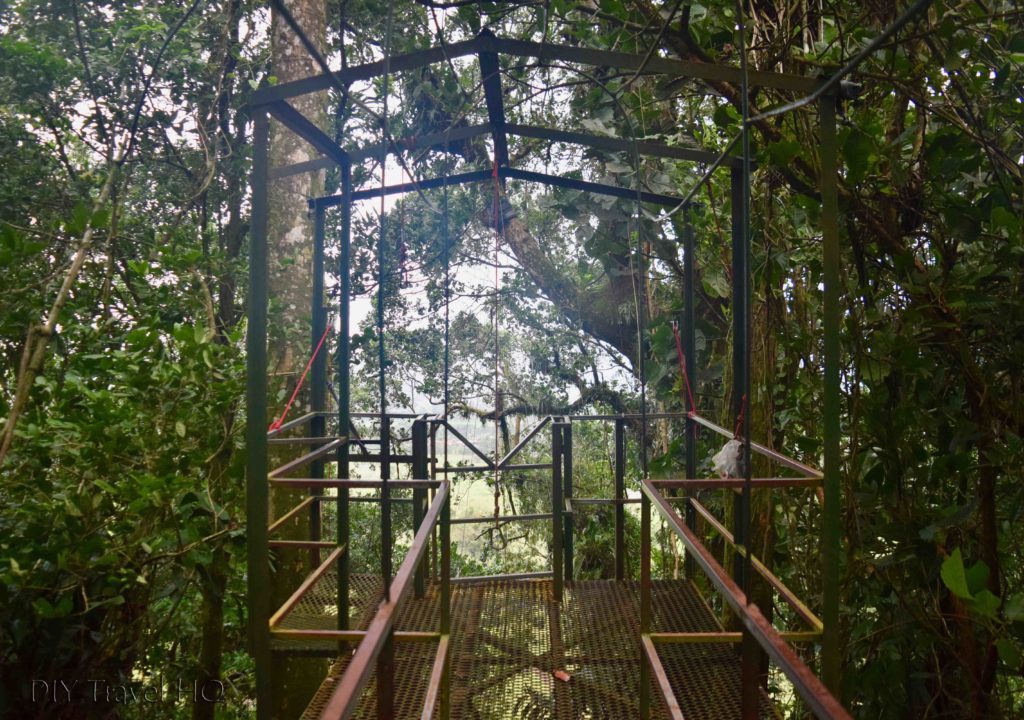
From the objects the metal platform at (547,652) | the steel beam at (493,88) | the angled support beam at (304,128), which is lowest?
the metal platform at (547,652)

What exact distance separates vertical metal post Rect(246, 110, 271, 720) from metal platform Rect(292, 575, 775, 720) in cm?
40

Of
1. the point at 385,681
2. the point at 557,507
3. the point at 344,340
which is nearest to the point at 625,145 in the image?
the point at 344,340

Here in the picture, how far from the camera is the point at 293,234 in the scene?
449cm

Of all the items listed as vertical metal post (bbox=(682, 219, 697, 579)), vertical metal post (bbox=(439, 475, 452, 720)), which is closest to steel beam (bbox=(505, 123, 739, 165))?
vertical metal post (bbox=(682, 219, 697, 579))

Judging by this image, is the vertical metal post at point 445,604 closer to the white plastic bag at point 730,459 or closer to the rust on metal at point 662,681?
the rust on metal at point 662,681

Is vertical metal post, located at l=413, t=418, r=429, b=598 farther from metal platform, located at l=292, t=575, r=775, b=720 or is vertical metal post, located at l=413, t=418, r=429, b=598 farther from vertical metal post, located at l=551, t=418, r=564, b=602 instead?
vertical metal post, located at l=551, t=418, r=564, b=602

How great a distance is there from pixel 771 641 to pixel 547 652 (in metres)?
1.74

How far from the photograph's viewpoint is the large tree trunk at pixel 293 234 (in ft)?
13.6

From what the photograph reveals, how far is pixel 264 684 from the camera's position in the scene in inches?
76.2

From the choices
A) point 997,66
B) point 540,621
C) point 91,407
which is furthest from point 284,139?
point 997,66

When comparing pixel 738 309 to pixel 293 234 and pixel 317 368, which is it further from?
pixel 293 234

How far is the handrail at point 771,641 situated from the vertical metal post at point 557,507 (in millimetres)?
1313

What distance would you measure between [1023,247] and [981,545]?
0.97 metres

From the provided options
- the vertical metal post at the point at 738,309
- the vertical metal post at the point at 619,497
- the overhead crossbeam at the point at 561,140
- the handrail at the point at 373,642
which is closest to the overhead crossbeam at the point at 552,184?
the overhead crossbeam at the point at 561,140
